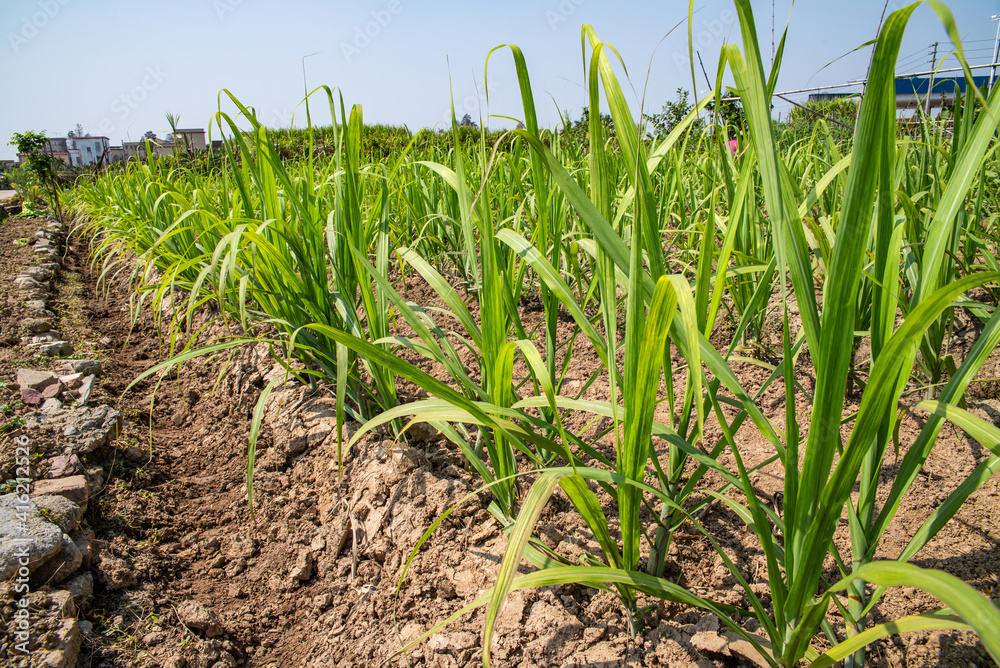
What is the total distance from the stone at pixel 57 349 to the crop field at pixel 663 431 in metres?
1.20

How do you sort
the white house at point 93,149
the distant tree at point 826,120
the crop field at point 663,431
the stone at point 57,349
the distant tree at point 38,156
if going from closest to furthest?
the crop field at point 663,431, the distant tree at point 826,120, the stone at point 57,349, the white house at point 93,149, the distant tree at point 38,156

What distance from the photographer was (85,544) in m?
1.22

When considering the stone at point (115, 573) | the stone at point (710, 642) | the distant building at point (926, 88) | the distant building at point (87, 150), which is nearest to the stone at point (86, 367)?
the stone at point (115, 573)

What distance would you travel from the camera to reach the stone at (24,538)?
3.38ft

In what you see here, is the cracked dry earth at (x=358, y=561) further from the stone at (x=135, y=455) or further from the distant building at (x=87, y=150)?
the distant building at (x=87, y=150)

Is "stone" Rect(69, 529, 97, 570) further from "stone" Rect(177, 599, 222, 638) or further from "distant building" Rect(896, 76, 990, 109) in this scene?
"distant building" Rect(896, 76, 990, 109)

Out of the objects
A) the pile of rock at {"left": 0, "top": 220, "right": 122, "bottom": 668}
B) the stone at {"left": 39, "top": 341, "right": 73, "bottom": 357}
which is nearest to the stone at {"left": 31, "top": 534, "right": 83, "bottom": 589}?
the pile of rock at {"left": 0, "top": 220, "right": 122, "bottom": 668}

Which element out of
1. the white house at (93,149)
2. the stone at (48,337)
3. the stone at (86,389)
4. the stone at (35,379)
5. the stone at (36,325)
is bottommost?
the stone at (86,389)

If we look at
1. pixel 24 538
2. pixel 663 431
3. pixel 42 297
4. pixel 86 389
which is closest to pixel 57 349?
pixel 86 389

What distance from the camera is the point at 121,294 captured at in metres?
3.72

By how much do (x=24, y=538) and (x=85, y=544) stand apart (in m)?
0.16

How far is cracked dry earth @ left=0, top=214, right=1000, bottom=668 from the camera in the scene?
2.93 feet

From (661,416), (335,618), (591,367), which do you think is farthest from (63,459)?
(661,416)

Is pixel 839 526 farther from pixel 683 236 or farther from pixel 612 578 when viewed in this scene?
pixel 683 236
